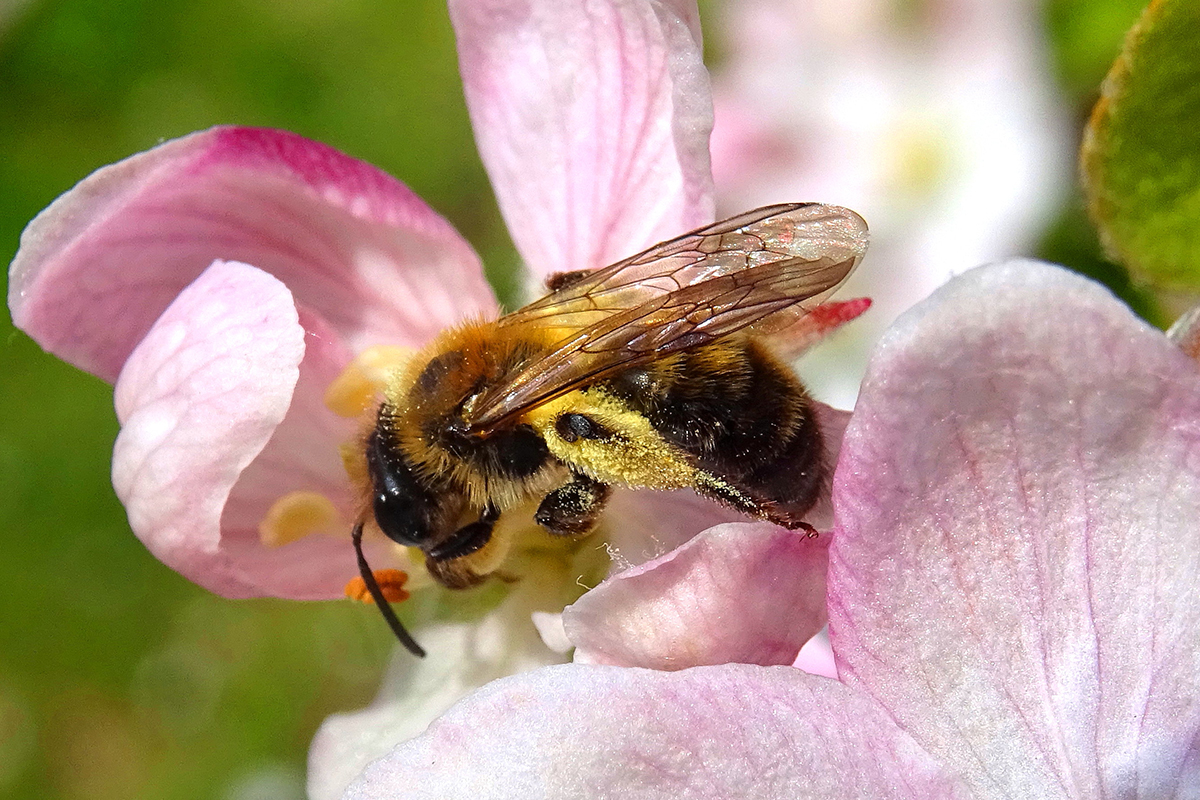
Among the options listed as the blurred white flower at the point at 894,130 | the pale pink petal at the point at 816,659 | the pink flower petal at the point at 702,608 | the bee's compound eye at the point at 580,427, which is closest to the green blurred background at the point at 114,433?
the blurred white flower at the point at 894,130

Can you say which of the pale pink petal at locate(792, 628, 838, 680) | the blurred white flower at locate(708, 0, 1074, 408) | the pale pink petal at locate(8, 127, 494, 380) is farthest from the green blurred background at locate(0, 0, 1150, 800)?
the pale pink petal at locate(792, 628, 838, 680)

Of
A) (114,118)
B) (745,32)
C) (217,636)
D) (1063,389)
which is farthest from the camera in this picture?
(114,118)

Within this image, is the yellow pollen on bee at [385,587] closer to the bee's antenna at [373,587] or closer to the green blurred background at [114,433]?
the bee's antenna at [373,587]

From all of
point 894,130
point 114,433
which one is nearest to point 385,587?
point 894,130

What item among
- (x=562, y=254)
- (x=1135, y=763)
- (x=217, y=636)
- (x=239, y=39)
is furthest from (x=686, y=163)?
(x=239, y=39)

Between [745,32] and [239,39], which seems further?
[239,39]

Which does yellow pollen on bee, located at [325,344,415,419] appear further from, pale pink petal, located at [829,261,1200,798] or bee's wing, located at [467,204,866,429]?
pale pink petal, located at [829,261,1200,798]

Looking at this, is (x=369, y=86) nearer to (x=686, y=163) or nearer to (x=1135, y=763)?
(x=686, y=163)
